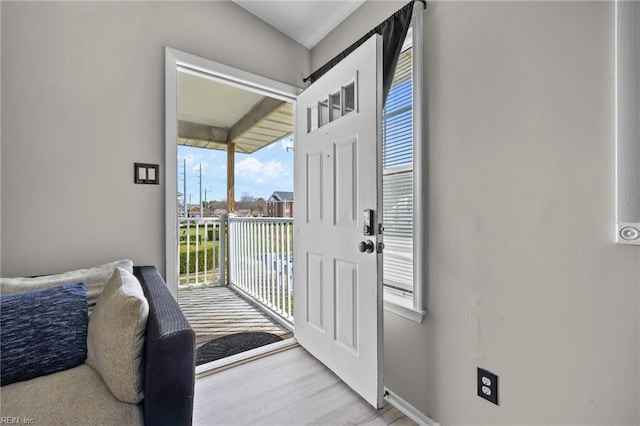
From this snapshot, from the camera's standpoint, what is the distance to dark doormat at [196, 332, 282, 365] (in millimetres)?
2196

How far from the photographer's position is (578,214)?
1001 millimetres

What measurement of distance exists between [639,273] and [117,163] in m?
2.32

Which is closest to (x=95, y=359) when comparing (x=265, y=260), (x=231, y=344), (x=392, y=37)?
(x=231, y=344)

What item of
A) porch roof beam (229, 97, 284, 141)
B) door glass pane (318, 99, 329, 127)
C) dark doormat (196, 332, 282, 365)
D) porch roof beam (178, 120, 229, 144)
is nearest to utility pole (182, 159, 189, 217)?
porch roof beam (178, 120, 229, 144)

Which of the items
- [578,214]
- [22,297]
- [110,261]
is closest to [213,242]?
[110,261]

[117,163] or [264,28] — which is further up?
[264,28]

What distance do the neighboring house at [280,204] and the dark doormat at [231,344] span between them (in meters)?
1.46

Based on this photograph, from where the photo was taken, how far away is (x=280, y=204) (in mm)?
3799

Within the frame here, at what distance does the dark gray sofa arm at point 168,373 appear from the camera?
907 millimetres

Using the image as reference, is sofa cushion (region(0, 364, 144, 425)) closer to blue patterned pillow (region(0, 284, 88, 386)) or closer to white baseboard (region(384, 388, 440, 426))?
blue patterned pillow (region(0, 284, 88, 386))

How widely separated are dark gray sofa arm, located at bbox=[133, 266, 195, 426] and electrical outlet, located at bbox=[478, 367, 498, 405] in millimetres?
1168

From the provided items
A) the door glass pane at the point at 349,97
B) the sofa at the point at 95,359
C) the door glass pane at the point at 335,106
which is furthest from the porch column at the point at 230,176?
the sofa at the point at 95,359

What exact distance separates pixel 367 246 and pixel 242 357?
1.30 m

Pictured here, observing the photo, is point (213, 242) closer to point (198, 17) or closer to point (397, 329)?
point (198, 17)
